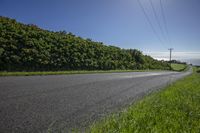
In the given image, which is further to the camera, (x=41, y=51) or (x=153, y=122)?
(x=41, y=51)

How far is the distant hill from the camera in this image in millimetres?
20812

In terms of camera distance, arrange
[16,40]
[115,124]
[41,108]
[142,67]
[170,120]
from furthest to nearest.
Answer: [142,67] < [16,40] < [41,108] < [170,120] < [115,124]

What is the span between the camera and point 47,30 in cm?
3127

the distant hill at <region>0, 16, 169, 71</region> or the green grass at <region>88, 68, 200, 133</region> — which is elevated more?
the distant hill at <region>0, 16, 169, 71</region>

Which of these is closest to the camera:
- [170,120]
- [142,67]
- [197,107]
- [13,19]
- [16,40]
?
[170,120]

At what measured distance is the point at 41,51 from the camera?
24.7 m

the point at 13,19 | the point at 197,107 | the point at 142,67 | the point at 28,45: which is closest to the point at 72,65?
the point at 28,45

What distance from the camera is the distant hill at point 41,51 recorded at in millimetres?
20812

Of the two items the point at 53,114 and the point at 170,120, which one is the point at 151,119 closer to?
the point at 170,120

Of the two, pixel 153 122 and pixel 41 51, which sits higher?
pixel 41 51

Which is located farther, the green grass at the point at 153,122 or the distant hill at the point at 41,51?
the distant hill at the point at 41,51

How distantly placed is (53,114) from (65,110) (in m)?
0.56

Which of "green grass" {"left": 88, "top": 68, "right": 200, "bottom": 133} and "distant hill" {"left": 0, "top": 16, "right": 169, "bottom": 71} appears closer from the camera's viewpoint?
"green grass" {"left": 88, "top": 68, "right": 200, "bottom": 133}

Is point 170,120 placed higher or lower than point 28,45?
lower
